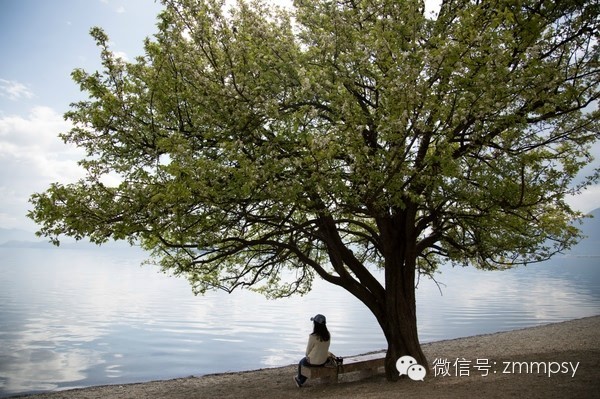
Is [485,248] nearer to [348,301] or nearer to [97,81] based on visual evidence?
[97,81]

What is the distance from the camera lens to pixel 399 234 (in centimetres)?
1464

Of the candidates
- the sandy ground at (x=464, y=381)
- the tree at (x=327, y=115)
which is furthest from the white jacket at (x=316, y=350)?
the tree at (x=327, y=115)

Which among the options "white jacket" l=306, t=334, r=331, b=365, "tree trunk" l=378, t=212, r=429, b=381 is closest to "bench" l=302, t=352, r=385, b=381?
"white jacket" l=306, t=334, r=331, b=365

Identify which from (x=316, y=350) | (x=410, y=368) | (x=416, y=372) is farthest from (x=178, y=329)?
(x=416, y=372)

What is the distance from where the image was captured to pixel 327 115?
43.9 feet

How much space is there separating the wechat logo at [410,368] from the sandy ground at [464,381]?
189 millimetres

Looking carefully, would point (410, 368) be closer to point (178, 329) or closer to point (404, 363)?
point (404, 363)

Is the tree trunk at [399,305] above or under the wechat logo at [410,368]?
above

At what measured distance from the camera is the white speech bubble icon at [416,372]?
13.5 m

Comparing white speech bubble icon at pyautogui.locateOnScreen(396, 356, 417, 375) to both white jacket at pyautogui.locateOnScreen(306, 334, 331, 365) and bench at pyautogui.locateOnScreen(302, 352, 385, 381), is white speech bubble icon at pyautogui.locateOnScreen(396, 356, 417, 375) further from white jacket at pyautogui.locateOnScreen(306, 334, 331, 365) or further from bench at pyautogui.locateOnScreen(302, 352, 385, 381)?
white jacket at pyautogui.locateOnScreen(306, 334, 331, 365)

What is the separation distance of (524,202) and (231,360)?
23.6 m

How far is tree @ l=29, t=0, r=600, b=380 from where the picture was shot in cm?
1005

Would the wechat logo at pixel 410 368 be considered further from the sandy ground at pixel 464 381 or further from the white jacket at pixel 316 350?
the white jacket at pixel 316 350

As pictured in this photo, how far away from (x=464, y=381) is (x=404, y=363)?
2030 mm
